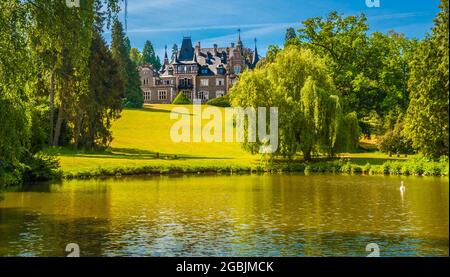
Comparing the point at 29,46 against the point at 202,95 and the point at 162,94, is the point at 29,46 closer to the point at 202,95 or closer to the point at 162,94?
the point at 202,95

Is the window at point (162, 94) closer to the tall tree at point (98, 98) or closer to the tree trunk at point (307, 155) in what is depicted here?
the tall tree at point (98, 98)

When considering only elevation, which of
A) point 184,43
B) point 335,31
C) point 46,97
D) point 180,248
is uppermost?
point 184,43

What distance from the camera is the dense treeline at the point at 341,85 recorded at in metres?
46.4

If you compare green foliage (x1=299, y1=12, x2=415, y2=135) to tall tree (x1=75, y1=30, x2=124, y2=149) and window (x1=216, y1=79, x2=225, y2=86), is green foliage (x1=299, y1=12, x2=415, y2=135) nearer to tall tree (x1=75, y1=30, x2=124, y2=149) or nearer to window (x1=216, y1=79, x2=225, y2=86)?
tall tree (x1=75, y1=30, x2=124, y2=149)

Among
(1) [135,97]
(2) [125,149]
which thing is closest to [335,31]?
(2) [125,149]

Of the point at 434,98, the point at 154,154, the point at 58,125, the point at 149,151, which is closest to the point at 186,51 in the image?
the point at 149,151

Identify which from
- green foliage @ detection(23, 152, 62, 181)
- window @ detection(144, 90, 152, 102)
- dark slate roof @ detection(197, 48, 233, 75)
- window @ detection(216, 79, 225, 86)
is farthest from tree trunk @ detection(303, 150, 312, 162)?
window @ detection(144, 90, 152, 102)

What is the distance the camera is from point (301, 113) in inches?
1832

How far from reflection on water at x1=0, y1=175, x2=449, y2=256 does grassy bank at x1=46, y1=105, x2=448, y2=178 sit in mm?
6395

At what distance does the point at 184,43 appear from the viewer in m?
123

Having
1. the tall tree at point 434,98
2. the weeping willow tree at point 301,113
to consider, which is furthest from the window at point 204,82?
the tall tree at point 434,98

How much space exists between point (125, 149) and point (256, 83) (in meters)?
18.0

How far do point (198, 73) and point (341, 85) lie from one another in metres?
59.7
